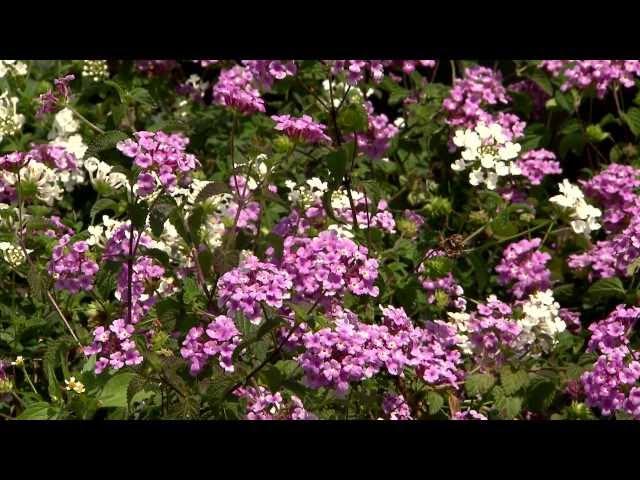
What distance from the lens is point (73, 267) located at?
2.32 m

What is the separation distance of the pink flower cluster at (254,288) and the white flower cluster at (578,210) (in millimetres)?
1215

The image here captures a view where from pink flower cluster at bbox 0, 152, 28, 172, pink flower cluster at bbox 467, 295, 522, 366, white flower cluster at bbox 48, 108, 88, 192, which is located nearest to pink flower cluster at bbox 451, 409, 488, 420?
pink flower cluster at bbox 467, 295, 522, 366

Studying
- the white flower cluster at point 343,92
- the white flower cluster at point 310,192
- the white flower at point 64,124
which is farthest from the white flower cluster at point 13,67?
the white flower cluster at point 310,192

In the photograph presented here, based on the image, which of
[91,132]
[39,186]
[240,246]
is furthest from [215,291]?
Result: [91,132]

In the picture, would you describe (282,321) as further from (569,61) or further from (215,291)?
(569,61)

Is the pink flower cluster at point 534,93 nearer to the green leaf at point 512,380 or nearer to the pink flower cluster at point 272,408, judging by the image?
the green leaf at point 512,380

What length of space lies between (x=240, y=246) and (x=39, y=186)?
57 centimetres

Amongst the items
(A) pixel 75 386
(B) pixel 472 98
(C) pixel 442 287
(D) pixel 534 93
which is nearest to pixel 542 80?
(D) pixel 534 93

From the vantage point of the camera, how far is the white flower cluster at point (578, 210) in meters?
2.93

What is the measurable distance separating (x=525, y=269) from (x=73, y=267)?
1315 millimetres

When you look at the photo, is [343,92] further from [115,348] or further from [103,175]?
[115,348]

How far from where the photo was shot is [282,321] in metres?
1.96

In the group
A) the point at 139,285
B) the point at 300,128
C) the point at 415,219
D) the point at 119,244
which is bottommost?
the point at 415,219

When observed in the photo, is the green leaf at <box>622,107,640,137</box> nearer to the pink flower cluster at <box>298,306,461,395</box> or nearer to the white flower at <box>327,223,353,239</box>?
the white flower at <box>327,223,353,239</box>
